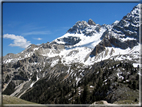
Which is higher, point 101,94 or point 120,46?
point 120,46

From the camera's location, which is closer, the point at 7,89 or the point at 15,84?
the point at 7,89

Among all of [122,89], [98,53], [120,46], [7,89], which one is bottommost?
[7,89]

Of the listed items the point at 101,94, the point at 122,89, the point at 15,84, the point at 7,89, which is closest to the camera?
the point at 122,89

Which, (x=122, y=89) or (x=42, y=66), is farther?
(x=42, y=66)

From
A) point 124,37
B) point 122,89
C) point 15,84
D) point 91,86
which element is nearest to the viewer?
point 122,89

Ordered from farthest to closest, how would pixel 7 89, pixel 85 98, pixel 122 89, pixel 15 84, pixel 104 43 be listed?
pixel 104 43 < pixel 15 84 < pixel 7 89 < pixel 85 98 < pixel 122 89

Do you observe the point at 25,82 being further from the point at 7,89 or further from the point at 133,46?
the point at 133,46

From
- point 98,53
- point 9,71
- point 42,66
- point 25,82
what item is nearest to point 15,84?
point 25,82

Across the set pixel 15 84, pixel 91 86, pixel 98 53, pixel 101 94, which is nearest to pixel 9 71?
pixel 15 84

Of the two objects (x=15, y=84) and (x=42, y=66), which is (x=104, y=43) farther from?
(x=15, y=84)
